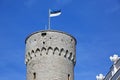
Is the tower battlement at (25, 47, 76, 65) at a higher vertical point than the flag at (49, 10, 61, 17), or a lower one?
lower

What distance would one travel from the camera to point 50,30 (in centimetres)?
3106

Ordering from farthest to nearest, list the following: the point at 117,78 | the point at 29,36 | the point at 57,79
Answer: the point at 29,36 < the point at 57,79 < the point at 117,78

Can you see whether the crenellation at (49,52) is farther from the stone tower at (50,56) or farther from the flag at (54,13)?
the flag at (54,13)

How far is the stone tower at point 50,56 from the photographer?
29812 millimetres

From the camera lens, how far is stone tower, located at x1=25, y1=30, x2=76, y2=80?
1174 inches

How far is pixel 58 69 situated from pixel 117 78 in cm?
626

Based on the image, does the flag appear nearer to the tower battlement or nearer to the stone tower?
the stone tower

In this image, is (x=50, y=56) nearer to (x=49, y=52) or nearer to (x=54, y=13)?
(x=49, y=52)

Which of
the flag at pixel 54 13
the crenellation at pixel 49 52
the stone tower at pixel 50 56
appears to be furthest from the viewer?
the flag at pixel 54 13

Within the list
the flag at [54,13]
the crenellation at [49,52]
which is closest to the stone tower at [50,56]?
the crenellation at [49,52]

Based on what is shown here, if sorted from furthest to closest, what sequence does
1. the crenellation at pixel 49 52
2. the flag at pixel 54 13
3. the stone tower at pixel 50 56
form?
1. the flag at pixel 54 13
2. the crenellation at pixel 49 52
3. the stone tower at pixel 50 56

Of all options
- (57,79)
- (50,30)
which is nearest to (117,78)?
(57,79)

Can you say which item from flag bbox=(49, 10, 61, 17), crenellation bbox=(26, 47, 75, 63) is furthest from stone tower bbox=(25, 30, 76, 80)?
flag bbox=(49, 10, 61, 17)

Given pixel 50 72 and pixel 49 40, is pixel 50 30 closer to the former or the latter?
pixel 49 40
